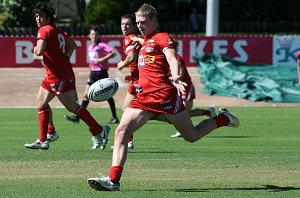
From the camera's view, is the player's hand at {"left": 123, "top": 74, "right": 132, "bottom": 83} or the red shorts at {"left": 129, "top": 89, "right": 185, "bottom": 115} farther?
the player's hand at {"left": 123, "top": 74, "right": 132, "bottom": 83}

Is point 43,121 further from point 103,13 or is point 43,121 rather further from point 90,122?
point 103,13

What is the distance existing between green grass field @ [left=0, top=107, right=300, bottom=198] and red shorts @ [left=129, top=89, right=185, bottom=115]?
33.0 inches

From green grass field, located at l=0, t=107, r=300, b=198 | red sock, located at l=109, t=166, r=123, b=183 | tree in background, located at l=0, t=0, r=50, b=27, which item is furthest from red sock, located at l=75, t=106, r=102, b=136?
tree in background, located at l=0, t=0, r=50, b=27

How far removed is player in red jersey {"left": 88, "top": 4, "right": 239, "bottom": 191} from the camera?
33.7 ft

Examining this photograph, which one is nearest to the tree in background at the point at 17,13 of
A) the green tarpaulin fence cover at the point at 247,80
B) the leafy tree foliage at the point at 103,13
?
the leafy tree foliage at the point at 103,13

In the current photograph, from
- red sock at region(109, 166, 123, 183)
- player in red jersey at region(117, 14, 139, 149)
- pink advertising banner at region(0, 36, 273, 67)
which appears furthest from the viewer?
pink advertising banner at region(0, 36, 273, 67)

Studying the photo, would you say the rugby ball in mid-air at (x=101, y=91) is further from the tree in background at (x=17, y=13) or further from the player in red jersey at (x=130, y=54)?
the tree in background at (x=17, y=13)

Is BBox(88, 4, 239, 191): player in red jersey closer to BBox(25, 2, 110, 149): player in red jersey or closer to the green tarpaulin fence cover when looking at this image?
BBox(25, 2, 110, 149): player in red jersey

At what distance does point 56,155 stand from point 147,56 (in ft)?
11.7

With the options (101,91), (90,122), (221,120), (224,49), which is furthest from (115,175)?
(224,49)

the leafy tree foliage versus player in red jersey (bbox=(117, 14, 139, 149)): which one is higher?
player in red jersey (bbox=(117, 14, 139, 149))

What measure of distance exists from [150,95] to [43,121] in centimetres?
404

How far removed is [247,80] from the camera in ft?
88.8

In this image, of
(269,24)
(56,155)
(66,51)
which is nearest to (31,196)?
(56,155)
